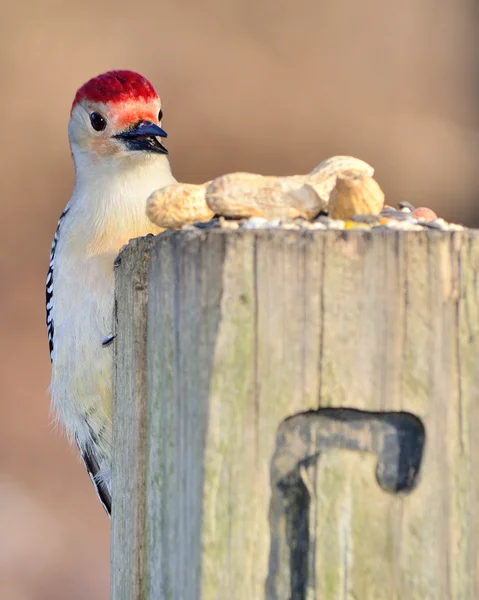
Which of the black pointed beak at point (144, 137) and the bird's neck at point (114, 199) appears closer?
the bird's neck at point (114, 199)

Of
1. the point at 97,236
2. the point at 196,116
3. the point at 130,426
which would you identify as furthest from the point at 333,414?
the point at 196,116

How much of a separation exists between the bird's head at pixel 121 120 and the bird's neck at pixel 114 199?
0.10 feet

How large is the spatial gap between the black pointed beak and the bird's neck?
3 cm

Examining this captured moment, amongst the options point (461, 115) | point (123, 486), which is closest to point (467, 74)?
point (461, 115)

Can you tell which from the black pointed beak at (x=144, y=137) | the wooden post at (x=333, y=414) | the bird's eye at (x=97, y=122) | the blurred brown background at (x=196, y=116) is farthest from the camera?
the blurred brown background at (x=196, y=116)

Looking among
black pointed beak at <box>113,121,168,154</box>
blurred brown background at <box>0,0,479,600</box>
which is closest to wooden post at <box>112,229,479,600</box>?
black pointed beak at <box>113,121,168,154</box>

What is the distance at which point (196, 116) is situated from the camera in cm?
585

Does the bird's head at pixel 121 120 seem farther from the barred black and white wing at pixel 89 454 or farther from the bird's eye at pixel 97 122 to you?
the barred black and white wing at pixel 89 454

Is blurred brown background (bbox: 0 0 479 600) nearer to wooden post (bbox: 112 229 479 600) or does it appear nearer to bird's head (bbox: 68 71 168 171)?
bird's head (bbox: 68 71 168 171)

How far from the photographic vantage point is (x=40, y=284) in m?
5.86

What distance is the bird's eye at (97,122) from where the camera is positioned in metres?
3.40

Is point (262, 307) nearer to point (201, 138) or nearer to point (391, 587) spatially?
point (391, 587)

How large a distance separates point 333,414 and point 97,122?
2.21m

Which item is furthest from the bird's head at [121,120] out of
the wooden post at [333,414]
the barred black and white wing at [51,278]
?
the wooden post at [333,414]
